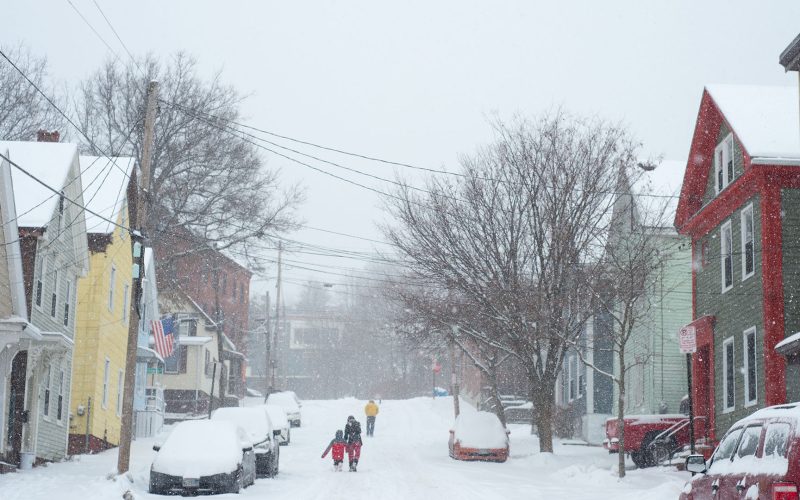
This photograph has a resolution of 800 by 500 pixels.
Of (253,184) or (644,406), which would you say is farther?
(253,184)

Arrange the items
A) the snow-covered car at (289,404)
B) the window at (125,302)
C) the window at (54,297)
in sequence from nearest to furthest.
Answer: the window at (54,297) → the window at (125,302) → the snow-covered car at (289,404)

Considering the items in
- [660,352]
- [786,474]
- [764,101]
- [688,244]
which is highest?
[764,101]

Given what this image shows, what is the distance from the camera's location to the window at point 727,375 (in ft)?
90.0

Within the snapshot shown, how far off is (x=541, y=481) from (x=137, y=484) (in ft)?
29.6

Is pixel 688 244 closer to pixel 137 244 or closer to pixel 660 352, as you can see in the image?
pixel 660 352

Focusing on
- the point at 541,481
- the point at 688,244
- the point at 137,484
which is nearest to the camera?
the point at 137,484

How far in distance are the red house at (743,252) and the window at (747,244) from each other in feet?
0.08

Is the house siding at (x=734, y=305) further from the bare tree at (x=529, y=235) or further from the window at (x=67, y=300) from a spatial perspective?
the window at (x=67, y=300)

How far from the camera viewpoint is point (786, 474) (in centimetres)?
916

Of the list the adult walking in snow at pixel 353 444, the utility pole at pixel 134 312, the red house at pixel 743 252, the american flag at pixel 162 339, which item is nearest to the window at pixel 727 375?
the red house at pixel 743 252

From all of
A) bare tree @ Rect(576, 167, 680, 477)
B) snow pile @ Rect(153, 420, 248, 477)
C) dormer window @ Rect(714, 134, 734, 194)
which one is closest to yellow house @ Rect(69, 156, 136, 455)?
snow pile @ Rect(153, 420, 248, 477)

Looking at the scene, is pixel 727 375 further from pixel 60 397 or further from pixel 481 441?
pixel 60 397

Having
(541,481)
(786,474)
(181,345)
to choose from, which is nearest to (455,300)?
(541,481)

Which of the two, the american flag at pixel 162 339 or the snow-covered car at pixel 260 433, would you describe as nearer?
the snow-covered car at pixel 260 433
